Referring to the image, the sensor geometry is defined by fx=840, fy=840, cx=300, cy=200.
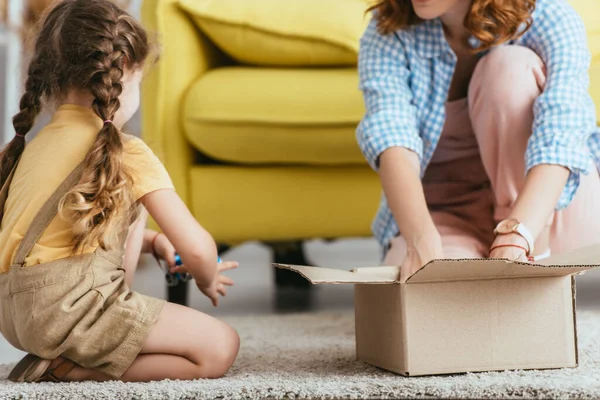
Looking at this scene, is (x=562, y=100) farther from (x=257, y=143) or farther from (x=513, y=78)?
(x=257, y=143)

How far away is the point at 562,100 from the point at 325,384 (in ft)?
1.68

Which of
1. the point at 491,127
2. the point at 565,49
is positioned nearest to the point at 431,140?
the point at 491,127

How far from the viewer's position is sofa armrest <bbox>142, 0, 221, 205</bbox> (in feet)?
4.99

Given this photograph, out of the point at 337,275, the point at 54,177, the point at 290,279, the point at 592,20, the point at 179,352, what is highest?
the point at 592,20

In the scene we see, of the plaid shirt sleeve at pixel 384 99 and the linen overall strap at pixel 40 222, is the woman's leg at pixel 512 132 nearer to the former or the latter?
the plaid shirt sleeve at pixel 384 99

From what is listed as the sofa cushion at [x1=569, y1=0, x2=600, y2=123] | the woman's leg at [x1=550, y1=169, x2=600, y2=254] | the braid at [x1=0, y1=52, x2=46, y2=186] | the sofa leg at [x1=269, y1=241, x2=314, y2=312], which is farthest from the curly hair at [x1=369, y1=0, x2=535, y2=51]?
the sofa leg at [x1=269, y1=241, x2=314, y2=312]

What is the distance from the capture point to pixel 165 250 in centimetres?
114

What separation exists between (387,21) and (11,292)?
26.0 inches

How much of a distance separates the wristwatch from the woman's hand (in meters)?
0.08

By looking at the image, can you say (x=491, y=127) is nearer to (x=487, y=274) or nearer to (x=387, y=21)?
(x=387, y=21)

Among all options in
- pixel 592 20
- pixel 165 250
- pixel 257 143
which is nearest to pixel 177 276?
pixel 165 250

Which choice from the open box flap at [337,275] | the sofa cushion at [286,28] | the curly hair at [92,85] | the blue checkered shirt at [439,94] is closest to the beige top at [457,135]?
the blue checkered shirt at [439,94]

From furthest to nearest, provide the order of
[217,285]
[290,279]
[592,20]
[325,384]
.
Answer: [290,279], [592,20], [217,285], [325,384]

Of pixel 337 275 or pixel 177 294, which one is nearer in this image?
pixel 337 275
